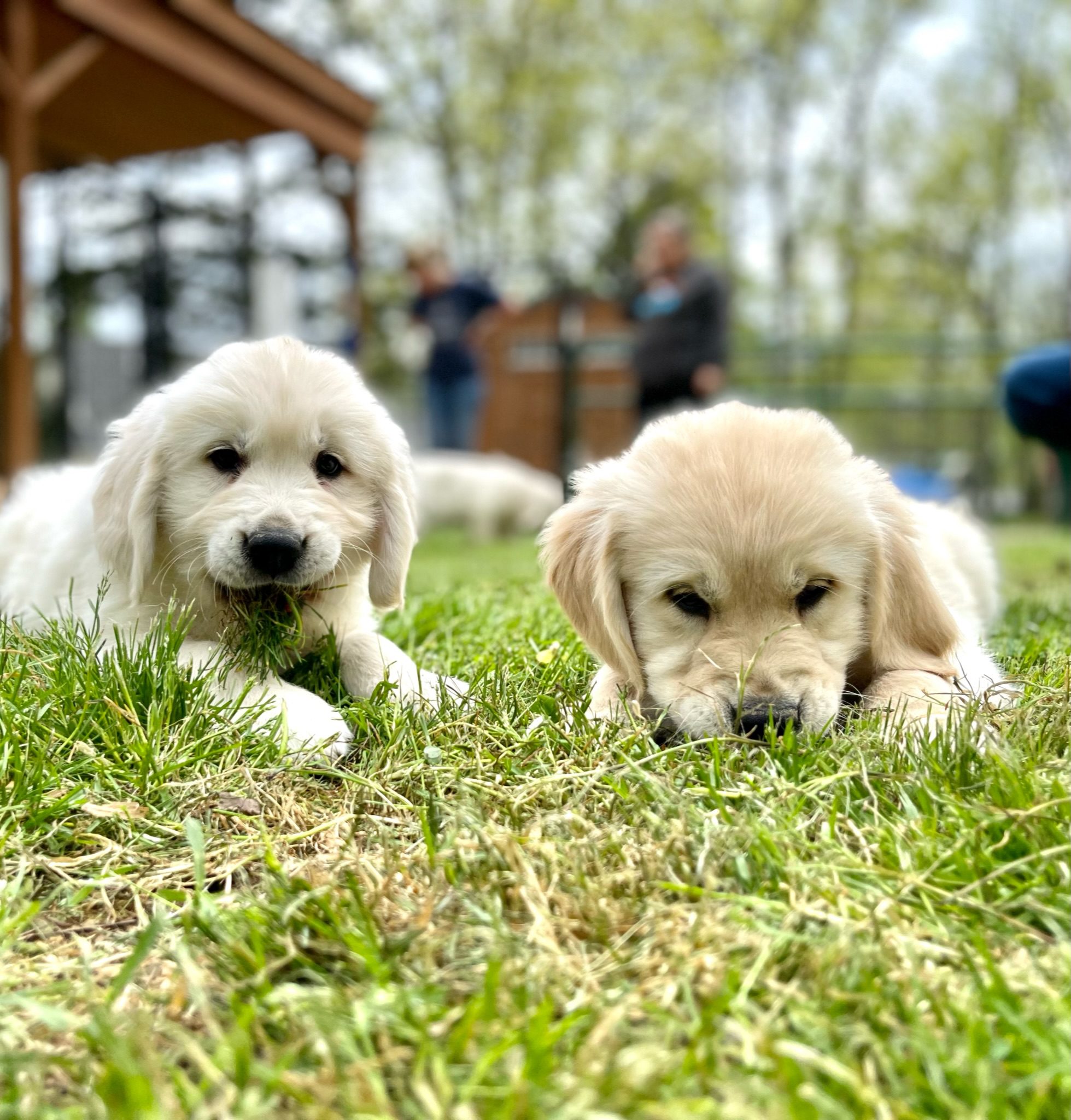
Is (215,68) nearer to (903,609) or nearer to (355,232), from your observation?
(355,232)

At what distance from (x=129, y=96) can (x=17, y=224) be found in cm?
376

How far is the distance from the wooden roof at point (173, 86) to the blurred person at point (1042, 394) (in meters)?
7.57

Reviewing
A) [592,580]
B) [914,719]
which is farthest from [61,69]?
[914,719]

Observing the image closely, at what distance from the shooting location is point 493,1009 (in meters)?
1.43

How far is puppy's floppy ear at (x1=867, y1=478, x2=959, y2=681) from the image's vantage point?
2.70 m

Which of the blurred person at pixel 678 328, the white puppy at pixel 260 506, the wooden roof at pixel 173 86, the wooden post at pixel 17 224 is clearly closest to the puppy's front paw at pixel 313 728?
the white puppy at pixel 260 506

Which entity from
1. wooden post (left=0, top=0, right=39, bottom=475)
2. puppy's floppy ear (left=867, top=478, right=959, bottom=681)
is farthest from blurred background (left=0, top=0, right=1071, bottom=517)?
puppy's floppy ear (left=867, top=478, right=959, bottom=681)

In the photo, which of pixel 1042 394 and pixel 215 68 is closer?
pixel 1042 394

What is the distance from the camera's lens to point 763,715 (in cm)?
234

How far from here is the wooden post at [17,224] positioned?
855 cm

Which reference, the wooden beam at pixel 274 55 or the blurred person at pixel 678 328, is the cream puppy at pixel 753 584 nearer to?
the blurred person at pixel 678 328

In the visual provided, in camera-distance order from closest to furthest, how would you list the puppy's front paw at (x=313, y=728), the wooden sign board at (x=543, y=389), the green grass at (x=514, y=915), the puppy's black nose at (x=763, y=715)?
the green grass at (x=514, y=915) < the puppy's black nose at (x=763, y=715) < the puppy's front paw at (x=313, y=728) < the wooden sign board at (x=543, y=389)

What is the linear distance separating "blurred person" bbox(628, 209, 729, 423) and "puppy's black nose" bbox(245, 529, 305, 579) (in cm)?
764

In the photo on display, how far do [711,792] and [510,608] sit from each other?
7.45 ft
